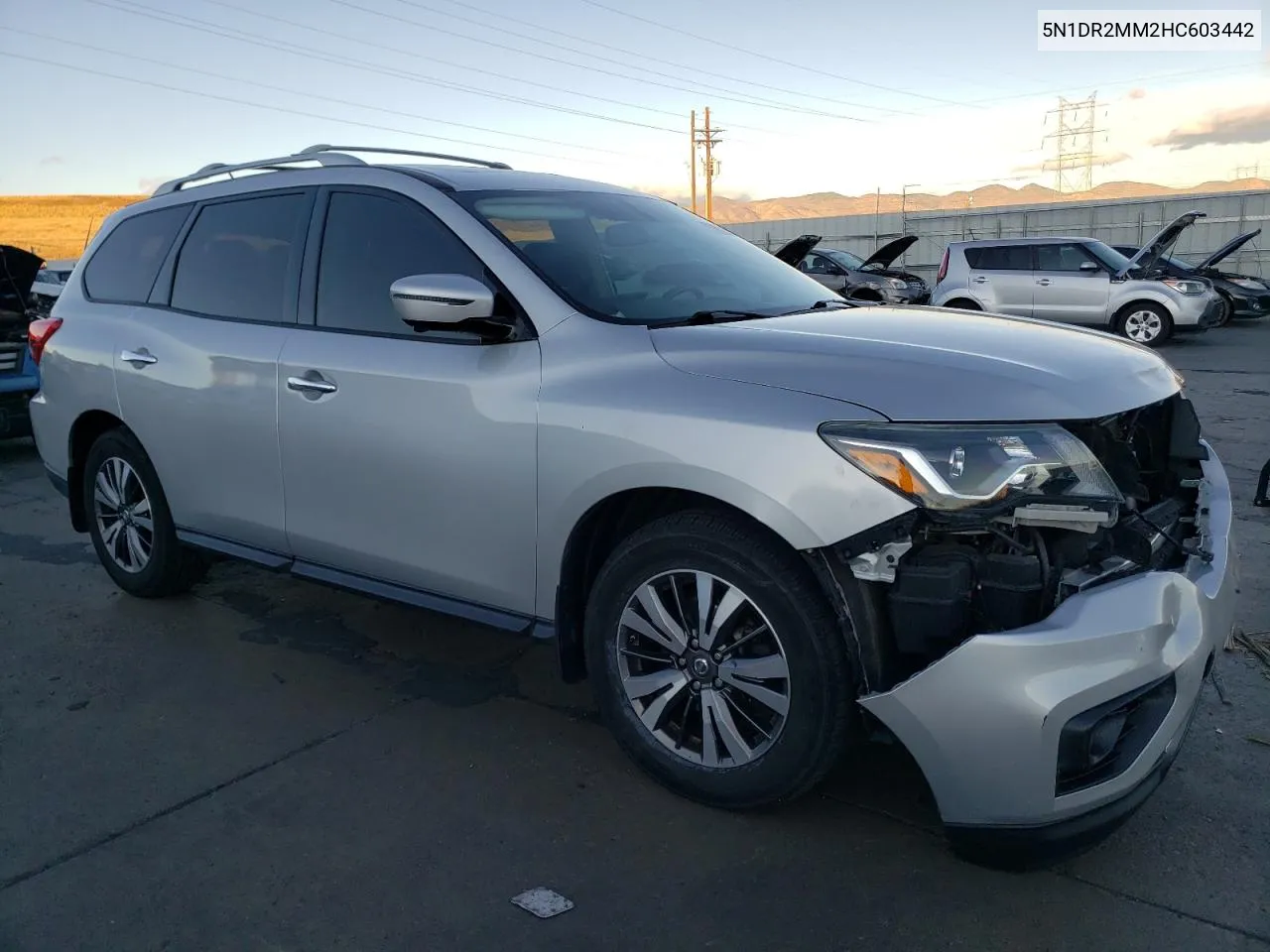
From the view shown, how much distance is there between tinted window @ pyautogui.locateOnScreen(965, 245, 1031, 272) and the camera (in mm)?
16453

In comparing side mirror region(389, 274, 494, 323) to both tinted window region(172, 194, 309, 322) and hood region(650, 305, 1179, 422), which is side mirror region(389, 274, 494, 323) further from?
tinted window region(172, 194, 309, 322)

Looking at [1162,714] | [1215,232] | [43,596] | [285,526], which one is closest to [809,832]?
[1162,714]

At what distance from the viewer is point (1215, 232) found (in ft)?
86.1

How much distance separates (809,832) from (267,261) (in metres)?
2.86

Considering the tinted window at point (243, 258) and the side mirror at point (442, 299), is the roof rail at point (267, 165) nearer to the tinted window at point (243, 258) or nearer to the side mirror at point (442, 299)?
the tinted window at point (243, 258)

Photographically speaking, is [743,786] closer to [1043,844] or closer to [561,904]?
[561,904]

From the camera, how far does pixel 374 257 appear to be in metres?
3.71

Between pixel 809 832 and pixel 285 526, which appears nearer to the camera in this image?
pixel 809 832

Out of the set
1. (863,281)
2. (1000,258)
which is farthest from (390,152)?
(863,281)

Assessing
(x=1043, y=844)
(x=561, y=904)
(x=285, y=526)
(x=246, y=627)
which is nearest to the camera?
(x=1043, y=844)

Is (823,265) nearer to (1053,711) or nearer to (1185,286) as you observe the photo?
(1185,286)

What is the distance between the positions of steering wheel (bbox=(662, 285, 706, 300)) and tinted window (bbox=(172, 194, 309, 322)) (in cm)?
144

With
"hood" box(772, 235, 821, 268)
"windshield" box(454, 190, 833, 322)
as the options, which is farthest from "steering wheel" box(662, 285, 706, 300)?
"hood" box(772, 235, 821, 268)

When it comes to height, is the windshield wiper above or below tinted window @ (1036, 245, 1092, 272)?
below
